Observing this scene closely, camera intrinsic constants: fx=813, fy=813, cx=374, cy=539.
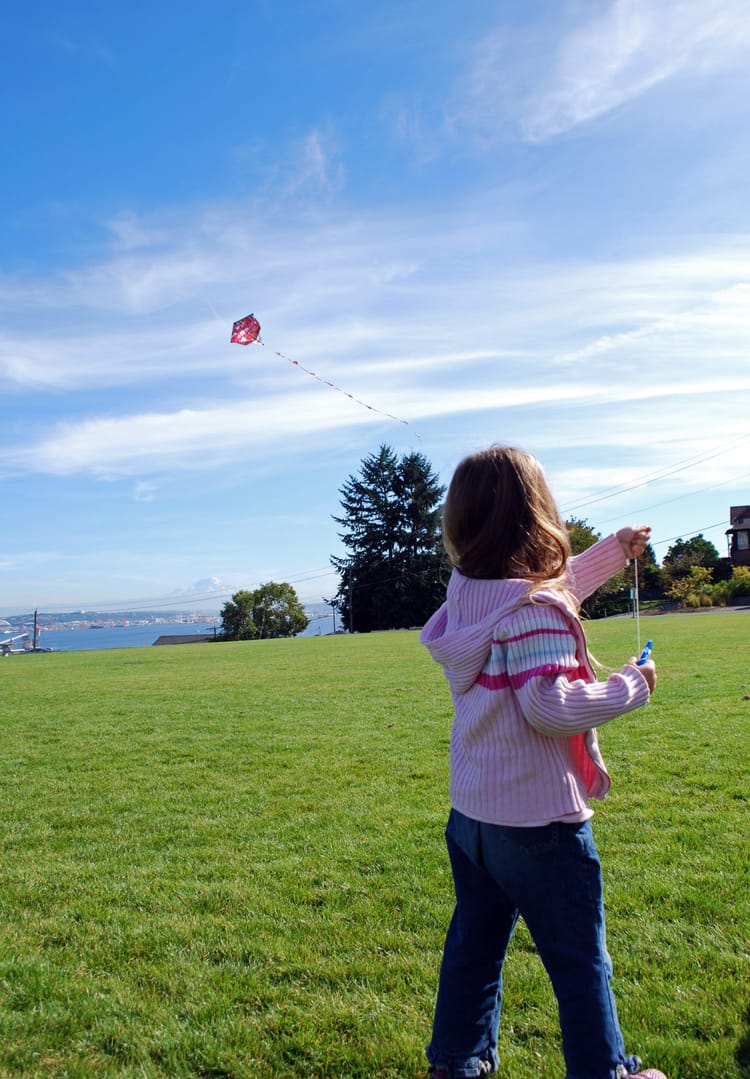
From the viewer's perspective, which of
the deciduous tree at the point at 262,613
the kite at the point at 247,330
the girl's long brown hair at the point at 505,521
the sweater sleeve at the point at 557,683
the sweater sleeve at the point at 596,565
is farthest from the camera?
the deciduous tree at the point at 262,613

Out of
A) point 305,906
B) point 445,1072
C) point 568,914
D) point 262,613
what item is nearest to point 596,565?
point 568,914

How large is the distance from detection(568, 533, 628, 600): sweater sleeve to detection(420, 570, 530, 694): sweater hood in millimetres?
388

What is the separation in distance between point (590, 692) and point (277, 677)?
14.7 m

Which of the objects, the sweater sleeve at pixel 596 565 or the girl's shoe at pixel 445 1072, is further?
the sweater sleeve at pixel 596 565

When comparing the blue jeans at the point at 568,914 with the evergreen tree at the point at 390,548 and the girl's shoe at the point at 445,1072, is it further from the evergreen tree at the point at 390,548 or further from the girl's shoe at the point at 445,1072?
the evergreen tree at the point at 390,548

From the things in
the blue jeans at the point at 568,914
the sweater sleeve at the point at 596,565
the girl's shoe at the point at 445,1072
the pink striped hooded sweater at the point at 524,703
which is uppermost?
the sweater sleeve at the point at 596,565

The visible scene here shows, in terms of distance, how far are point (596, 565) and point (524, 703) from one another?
687 millimetres

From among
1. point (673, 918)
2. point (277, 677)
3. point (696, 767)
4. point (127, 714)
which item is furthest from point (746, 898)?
point (277, 677)

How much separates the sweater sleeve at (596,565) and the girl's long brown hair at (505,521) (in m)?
0.23

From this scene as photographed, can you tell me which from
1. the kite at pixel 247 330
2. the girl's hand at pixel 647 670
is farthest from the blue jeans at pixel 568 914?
the kite at pixel 247 330

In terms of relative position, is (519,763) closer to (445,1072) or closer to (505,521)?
(505,521)

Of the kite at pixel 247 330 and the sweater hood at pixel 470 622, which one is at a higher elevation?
the kite at pixel 247 330

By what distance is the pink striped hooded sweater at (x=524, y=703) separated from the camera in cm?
208

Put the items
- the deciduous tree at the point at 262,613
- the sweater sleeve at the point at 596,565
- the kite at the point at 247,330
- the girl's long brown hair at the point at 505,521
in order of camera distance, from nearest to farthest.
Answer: the girl's long brown hair at the point at 505,521 < the sweater sleeve at the point at 596,565 < the kite at the point at 247,330 < the deciduous tree at the point at 262,613
